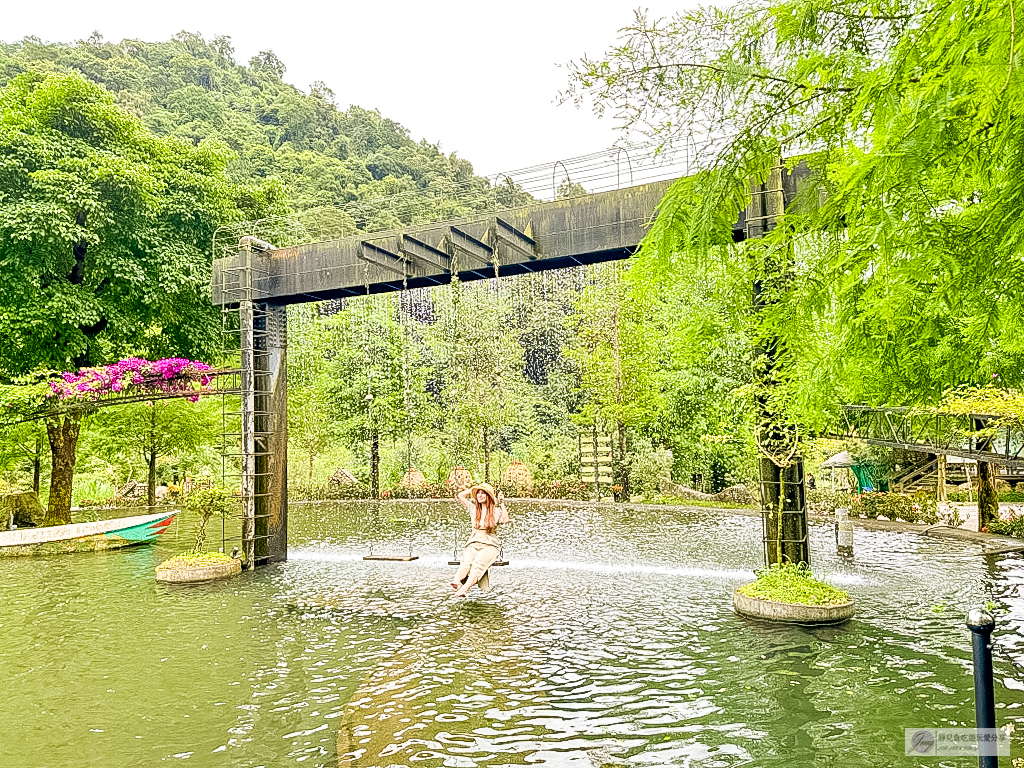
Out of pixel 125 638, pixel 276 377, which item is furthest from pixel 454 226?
pixel 125 638

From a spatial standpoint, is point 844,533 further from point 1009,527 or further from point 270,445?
point 270,445

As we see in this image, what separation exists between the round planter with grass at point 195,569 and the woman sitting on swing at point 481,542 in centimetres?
478

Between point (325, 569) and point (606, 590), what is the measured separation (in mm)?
5560

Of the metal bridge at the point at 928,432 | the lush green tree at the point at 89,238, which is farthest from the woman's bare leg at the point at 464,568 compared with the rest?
the lush green tree at the point at 89,238

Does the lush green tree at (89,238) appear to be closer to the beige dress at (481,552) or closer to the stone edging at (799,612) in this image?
the beige dress at (481,552)

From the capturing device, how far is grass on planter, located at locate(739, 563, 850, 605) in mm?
8875

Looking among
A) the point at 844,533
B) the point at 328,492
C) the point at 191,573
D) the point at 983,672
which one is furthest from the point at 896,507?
the point at 328,492

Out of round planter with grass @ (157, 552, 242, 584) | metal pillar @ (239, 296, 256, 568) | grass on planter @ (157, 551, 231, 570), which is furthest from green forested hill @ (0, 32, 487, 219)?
round planter with grass @ (157, 552, 242, 584)

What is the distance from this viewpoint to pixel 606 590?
1138 cm

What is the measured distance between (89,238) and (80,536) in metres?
6.97

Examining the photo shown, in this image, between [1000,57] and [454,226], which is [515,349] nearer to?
[454,226]

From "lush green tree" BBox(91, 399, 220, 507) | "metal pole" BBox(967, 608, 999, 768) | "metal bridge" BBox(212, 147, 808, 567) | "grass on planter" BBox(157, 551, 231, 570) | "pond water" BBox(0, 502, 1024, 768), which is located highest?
"metal bridge" BBox(212, 147, 808, 567)

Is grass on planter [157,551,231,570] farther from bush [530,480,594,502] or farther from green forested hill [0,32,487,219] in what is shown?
green forested hill [0,32,487,219]

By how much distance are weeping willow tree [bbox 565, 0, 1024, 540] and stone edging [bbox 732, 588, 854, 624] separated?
13.2ft
